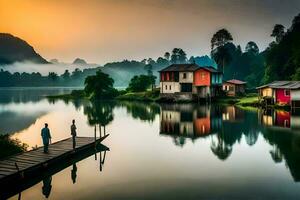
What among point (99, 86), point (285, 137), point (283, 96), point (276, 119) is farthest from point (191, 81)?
point (285, 137)

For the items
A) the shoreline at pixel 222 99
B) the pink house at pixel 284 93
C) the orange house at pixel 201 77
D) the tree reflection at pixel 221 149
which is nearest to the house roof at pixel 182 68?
the orange house at pixel 201 77

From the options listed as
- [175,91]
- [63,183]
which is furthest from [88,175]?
[175,91]

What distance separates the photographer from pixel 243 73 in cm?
13562

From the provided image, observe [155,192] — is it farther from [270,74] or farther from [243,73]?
[243,73]

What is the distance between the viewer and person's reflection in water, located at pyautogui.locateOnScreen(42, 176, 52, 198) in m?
20.1

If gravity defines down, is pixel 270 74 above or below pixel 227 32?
below

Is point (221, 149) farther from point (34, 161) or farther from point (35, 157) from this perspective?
point (34, 161)

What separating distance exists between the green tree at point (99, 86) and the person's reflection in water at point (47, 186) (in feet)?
293

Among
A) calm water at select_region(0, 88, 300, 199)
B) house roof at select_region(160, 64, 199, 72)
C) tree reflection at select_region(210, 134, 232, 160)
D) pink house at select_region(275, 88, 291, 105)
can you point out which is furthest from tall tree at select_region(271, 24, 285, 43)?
tree reflection at select_region(210, 134, 232, 160)

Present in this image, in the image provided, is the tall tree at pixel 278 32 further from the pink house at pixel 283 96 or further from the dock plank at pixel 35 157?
the dock plank at pixel 35 157

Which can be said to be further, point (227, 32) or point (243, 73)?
point (243, 73)

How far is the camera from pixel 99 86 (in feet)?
367

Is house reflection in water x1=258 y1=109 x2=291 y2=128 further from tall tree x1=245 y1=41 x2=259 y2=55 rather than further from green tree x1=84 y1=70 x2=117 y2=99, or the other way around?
tall tree x1=245 y1=41 x2=259 y2=55

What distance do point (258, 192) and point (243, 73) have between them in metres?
121
